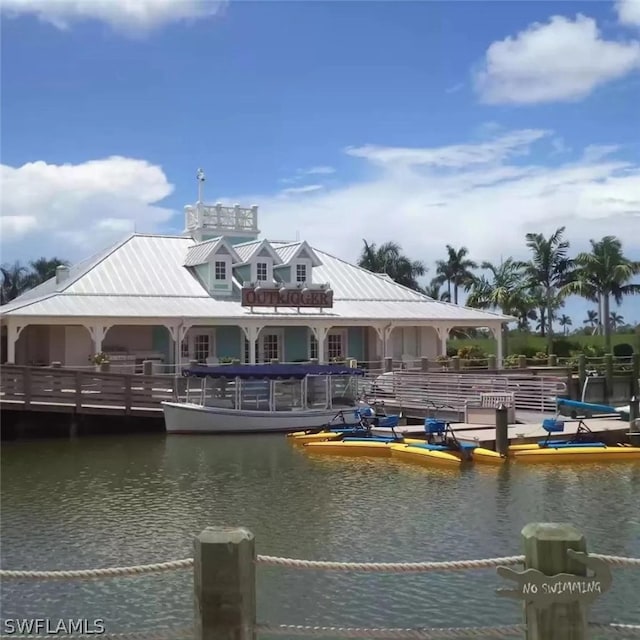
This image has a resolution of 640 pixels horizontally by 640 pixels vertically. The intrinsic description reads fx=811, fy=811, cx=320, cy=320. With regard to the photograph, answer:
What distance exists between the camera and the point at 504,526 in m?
14.1

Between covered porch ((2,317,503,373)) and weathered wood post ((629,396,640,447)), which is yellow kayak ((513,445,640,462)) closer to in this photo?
weathered wood post ((629,396,640,447))

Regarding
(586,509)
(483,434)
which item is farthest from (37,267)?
(586,509)

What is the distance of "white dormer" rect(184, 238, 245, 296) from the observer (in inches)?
1471

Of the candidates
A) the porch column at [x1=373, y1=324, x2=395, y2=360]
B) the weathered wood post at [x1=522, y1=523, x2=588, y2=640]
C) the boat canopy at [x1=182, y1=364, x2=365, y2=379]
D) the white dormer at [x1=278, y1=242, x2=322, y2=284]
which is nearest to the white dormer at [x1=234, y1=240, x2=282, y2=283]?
the white dormer at [x1=278, y1=242, x2=322, y2=284]

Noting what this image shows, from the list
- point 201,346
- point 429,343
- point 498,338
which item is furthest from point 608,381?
point 201,346

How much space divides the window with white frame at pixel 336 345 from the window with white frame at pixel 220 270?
5.90 metres

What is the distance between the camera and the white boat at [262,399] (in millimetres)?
27031

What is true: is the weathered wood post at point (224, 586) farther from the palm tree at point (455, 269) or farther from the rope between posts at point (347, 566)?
the palm tree at point (455, 269)

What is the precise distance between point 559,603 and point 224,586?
2096 millimetres

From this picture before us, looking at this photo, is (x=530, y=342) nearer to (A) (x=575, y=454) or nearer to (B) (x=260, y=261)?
(B) (x=260, y=261)

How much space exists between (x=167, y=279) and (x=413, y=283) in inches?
1070

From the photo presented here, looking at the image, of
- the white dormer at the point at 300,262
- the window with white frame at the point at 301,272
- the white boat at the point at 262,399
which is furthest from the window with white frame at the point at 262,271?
the white boat at the point at 262,399

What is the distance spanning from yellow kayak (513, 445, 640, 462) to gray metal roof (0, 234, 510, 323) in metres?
16.3

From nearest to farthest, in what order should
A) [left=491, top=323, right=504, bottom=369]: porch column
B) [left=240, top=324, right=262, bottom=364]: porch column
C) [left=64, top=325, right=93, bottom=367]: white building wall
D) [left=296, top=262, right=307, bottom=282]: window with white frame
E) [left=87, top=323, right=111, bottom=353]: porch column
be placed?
[left=87, top=323, right=111, bottom=353]: porch column
[left=64, top=325, right=93, bottom=367]: white building wall
[left=240, top=324, right=262, bottom=364]: porch column
[left=296, top=262, right=307, bottom=282]: window with white frame
[left=491, top=323, right=504, bottom=369]: porch column
